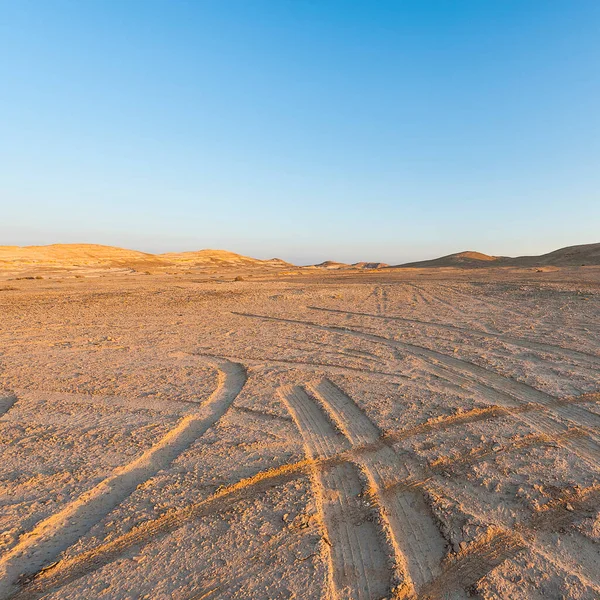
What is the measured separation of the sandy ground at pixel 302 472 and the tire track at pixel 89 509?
0.01 metres

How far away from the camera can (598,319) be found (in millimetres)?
9422

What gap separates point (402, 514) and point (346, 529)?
0.43 m

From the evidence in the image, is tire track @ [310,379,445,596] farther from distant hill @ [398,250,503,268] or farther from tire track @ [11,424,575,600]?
distant hill @ [398,250,503,268]

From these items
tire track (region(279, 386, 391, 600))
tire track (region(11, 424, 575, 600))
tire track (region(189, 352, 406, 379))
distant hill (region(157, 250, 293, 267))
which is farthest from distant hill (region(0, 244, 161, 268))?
tire track (region(279, 386, 391, 600))

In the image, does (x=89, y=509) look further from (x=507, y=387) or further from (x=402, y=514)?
(x=507, y=387)

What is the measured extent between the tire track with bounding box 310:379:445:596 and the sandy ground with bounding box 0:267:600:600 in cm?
1

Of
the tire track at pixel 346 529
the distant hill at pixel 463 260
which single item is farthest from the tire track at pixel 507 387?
the distant hill at pixel 463 260

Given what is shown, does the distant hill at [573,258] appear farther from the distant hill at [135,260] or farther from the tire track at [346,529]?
the tire track at [346,529]

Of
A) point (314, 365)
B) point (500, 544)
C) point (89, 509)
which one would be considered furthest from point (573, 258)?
point (89, 509)

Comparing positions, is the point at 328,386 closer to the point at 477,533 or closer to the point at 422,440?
the point at 422,440

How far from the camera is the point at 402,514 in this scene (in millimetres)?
2658

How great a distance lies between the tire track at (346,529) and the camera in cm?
212

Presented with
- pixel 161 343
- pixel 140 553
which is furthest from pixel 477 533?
pixel 161 343

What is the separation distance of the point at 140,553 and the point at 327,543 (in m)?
1.15
